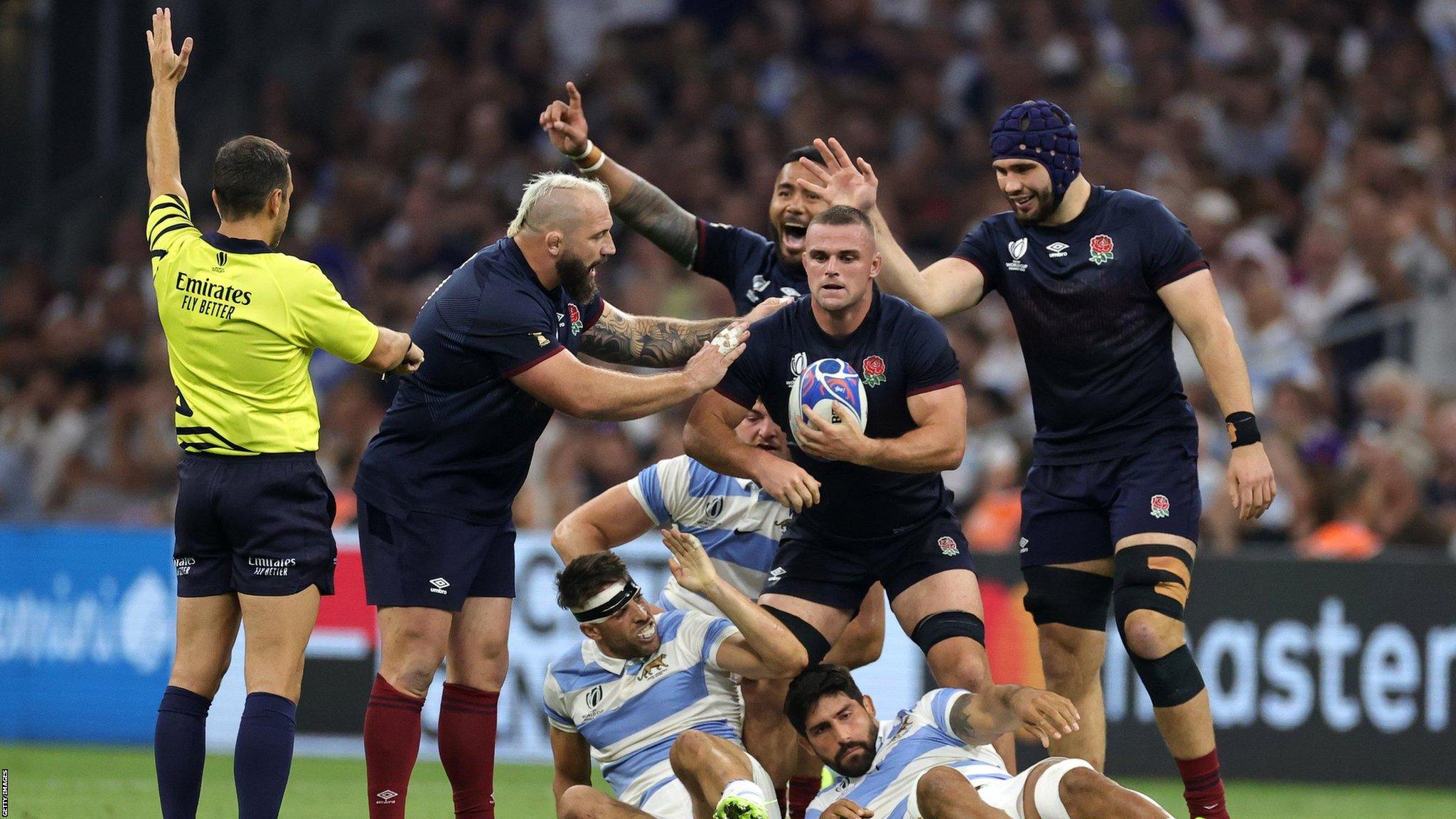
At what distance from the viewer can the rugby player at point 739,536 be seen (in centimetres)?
779

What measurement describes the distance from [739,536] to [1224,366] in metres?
2.36

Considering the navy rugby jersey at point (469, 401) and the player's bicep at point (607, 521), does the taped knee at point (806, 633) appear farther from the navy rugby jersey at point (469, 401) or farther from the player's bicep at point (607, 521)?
the player's bicep at point (607, 521)

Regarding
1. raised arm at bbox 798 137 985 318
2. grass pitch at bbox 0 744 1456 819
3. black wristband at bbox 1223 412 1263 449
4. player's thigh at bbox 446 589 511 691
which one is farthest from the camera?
grass pitch at bbox 0 744 1456 819

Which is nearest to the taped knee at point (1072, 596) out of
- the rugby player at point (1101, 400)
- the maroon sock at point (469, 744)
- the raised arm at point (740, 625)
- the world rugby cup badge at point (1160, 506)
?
the rugby player at point (1101, 400)

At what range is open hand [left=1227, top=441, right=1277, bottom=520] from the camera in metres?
6.72

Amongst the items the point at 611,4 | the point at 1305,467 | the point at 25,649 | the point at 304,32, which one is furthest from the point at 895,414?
the point at 304,32

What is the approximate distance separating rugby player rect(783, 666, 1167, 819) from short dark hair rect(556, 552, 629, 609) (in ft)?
2.75

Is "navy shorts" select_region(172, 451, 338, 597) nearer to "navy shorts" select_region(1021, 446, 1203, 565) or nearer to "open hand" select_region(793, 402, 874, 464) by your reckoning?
"open hand" select_region(793, 402, 874, 464)

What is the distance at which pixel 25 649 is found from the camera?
12.6 m

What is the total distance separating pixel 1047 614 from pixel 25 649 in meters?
8.11

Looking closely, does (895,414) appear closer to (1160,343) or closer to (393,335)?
(1160,343)

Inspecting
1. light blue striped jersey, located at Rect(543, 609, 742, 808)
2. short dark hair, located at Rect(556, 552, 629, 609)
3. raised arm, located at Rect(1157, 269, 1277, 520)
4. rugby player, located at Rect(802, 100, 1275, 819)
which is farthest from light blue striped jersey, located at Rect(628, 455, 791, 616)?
raised arm, located at Rect(1157, 269, 1277, 520)

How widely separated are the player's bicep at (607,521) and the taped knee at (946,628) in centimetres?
168

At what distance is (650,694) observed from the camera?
7527 mm
